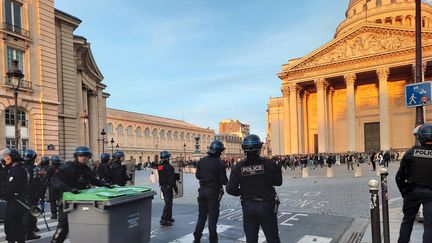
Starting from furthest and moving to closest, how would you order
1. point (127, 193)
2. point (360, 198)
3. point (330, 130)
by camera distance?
point (330, 130) < point (360, 198) < point (127, 193)

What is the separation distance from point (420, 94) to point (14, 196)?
28.4 feet

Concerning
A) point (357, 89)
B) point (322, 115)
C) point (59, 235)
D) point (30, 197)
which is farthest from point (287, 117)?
point (59, 235)

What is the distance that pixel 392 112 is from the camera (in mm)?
54938

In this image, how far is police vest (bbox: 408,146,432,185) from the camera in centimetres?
522

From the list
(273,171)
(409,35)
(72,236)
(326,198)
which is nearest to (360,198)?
(326,198)

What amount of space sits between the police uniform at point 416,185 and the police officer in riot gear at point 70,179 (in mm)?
5109

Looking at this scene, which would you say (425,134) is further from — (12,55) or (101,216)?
(12,55)

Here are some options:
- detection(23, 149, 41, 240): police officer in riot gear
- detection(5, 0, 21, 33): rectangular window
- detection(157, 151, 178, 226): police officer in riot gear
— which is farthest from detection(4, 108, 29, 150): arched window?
detection(157, 151, 178, 226): police officer in riot gear

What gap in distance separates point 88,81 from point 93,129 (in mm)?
6496

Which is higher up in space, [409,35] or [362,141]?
[409,35]

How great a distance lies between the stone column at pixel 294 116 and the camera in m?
57.9

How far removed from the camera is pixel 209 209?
6.98 meters

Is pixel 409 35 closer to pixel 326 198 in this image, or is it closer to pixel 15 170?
pixel 326 198

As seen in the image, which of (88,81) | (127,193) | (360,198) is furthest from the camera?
(88,81)
